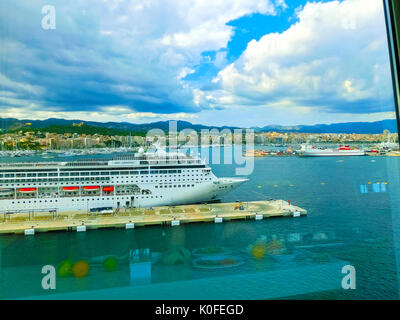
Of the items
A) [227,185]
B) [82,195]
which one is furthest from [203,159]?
[82,195]

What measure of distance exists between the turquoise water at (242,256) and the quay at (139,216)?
0.17 meters

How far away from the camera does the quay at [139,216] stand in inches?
203

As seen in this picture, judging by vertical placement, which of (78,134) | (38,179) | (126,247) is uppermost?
(78,134)

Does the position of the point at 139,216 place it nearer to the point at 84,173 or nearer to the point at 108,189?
the point at 108,189

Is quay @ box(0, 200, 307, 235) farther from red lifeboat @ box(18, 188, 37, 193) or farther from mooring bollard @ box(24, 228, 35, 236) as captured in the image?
red lifeboat @ box(18, 188, 37, 193)

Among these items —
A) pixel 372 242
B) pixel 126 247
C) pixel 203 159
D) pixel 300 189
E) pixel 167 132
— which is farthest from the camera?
pixel 300 189

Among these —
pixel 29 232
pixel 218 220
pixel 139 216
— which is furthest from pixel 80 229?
Result: pixel 218 220

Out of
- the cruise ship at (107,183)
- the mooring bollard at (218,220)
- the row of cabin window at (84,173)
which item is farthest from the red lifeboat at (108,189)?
the mooring bollard at (218,220)

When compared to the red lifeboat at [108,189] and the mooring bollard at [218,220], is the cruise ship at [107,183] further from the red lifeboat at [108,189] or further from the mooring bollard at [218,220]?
the mooring bollard at [218,220]
